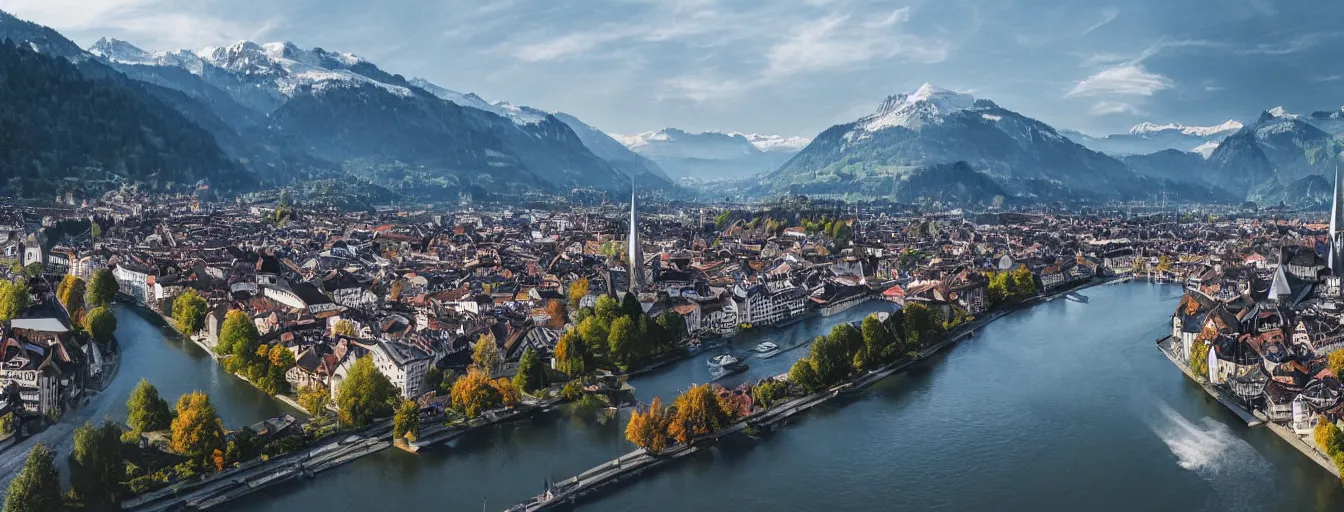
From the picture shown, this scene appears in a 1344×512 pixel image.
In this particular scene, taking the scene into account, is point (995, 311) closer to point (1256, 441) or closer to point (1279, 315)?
point (1279, 315)

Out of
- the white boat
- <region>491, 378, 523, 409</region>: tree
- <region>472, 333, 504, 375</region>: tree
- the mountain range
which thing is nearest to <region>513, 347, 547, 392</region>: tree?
<region>472, 333, 504, 375</region>: tree

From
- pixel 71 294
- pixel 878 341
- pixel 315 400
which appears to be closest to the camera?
pixel 315 400

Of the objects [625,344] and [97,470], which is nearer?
[97,470]

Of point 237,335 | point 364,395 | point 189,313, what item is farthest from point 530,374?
point 189,313

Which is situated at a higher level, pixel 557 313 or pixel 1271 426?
pixel 557 313

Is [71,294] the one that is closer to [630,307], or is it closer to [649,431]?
[630,307]

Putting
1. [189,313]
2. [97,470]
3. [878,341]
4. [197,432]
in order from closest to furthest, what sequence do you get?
[97,470] < [197,432] < [878,341] < [189,313]

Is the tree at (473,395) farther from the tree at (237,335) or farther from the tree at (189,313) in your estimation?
the tree at (189,313)

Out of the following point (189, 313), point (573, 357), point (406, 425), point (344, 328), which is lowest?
point (406, 425)
